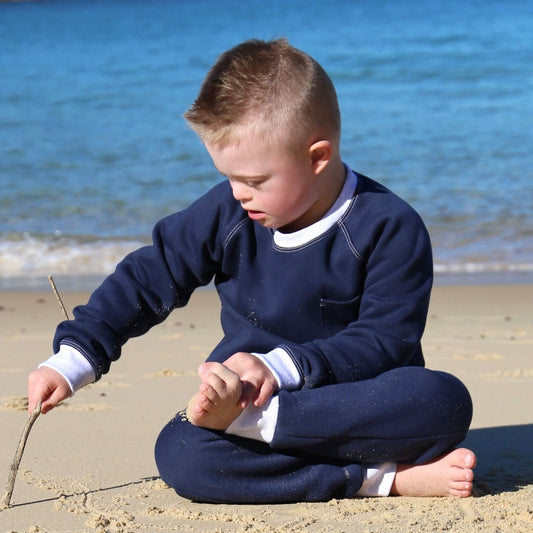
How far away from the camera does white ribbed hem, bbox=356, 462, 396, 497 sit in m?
1.98

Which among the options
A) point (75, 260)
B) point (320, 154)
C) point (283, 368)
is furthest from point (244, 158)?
point (75, 260)

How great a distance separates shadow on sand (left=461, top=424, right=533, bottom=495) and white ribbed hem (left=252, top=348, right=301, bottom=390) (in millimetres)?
479

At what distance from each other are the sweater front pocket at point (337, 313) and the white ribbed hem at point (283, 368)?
0.57 feet

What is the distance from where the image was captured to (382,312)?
1950mm

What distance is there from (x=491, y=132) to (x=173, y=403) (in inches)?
297

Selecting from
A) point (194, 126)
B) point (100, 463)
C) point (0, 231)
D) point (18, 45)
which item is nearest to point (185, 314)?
point (100, 463)

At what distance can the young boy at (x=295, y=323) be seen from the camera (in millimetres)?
1874

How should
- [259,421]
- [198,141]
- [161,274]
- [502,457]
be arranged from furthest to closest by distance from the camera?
[198,141] → [502,457] → [161,274] → [259,421]

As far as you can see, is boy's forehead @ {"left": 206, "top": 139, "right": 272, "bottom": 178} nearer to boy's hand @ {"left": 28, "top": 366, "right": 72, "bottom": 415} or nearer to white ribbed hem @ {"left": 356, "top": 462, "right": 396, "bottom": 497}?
boy's hand @ {"left": 28, "top": 366, "right": 72, "bottom": 415}

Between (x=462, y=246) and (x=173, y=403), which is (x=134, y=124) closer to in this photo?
(x=462, y=246)

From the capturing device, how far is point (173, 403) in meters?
2.71

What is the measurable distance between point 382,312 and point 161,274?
502 millimetres

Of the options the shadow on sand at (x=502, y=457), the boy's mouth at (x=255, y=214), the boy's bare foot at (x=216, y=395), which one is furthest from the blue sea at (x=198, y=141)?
the boy's bare foot at (x=216, y=395)

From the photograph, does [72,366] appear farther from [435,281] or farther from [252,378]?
[435,281]
